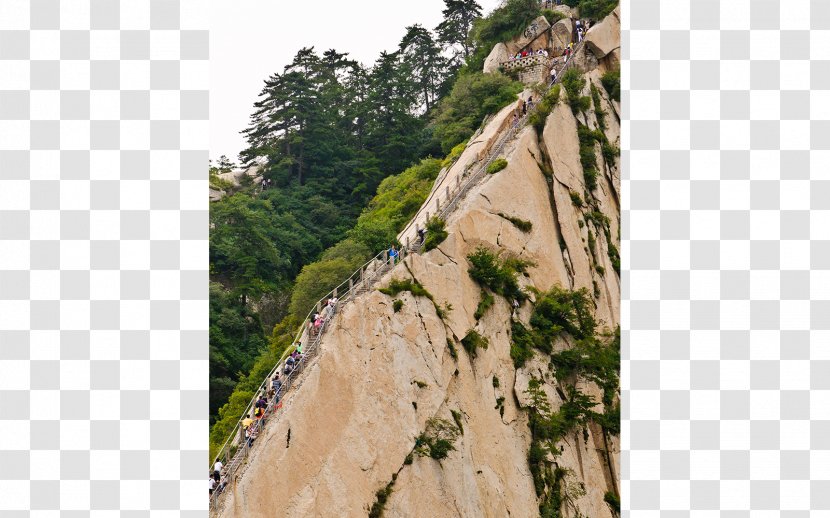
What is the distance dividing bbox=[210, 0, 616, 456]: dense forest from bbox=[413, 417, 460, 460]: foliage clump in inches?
377

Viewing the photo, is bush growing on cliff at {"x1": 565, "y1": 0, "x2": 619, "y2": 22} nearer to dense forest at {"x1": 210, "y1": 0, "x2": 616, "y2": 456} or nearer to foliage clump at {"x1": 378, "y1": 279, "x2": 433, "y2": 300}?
dense forest at {"x1": 210, "y1": 0, "x2": 616, "y2": 456}

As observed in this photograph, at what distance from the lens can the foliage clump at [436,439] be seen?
28.7 metres

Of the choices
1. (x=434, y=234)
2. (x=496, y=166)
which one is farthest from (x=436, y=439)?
(x=496, y=166)

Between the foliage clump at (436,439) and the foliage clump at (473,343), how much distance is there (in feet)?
11.8

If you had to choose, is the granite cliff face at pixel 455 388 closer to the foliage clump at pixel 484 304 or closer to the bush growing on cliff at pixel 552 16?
the foliage clump at pixel 484 304

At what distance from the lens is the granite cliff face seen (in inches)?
1033

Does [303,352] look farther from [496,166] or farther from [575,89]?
[575,89]

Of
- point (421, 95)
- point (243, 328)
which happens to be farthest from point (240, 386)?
point (421, 95)

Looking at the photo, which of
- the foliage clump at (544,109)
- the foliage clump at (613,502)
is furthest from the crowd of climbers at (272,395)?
the foliage clump at (544,109)

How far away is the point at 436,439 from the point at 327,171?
1302 inches

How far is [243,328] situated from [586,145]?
20.5 meters

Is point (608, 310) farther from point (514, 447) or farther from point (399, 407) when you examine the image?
point (399, 407)

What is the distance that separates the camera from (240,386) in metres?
37.3

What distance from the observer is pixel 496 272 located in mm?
34125
